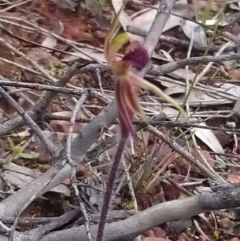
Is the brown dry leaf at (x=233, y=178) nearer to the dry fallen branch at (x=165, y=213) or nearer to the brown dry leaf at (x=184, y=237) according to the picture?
the brown dry leaf at (x=184, y=237)

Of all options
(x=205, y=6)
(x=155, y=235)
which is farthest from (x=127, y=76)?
(x=205, y=6)

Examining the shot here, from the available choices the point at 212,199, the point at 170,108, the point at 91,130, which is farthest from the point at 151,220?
the point at 170,108

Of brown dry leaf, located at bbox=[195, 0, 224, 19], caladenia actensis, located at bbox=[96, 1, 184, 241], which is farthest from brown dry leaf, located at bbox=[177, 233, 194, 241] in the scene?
brown dry leaf, located at bbox=[195, 0, 224, 19]

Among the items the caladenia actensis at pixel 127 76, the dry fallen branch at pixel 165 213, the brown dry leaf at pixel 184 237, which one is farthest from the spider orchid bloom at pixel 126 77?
the brown dry leaf at pixel 184 237

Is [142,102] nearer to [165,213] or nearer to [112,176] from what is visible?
[165,213]

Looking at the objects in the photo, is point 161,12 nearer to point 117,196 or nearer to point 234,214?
point 117,196

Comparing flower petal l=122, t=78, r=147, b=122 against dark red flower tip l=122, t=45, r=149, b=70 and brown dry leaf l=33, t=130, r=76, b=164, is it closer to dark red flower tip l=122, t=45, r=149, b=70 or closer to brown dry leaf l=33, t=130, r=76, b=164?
dark red flower tip l=122, t=45, r=149, b=70
